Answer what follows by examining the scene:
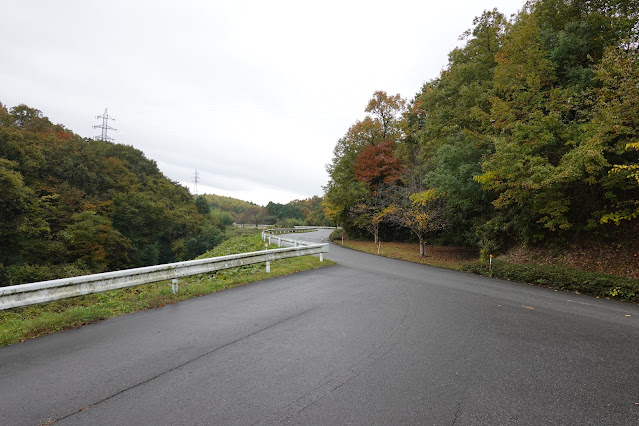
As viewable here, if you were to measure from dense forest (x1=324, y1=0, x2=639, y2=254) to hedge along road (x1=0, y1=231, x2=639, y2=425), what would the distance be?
18.8 ft

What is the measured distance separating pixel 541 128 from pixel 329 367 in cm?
1132

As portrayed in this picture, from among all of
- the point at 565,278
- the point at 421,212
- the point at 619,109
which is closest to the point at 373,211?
the point at 421,212

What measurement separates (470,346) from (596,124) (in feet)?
30.6

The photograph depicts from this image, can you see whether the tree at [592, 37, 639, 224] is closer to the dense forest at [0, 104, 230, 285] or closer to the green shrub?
the green shrub

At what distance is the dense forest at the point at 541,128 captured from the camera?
9078 millimetres

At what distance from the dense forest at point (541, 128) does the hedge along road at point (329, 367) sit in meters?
5.74

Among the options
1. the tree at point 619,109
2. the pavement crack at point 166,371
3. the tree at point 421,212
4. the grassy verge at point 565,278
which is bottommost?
the pavement crack at point 166,371

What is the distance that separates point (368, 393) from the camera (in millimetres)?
3029

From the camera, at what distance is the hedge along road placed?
8.97 feet

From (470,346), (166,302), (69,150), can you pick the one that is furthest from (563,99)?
(69,150)

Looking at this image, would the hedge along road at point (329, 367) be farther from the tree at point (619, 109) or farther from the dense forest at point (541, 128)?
the dense forest at point (541, 128)

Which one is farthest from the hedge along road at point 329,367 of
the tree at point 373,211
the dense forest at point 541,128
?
the tree at point 373,211

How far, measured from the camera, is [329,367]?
358 cm

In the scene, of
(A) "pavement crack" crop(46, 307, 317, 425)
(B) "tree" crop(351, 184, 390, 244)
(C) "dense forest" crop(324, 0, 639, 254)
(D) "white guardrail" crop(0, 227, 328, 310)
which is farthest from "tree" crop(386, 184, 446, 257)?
(A) "pavement crack" crop(46, 307, 317, 425)
